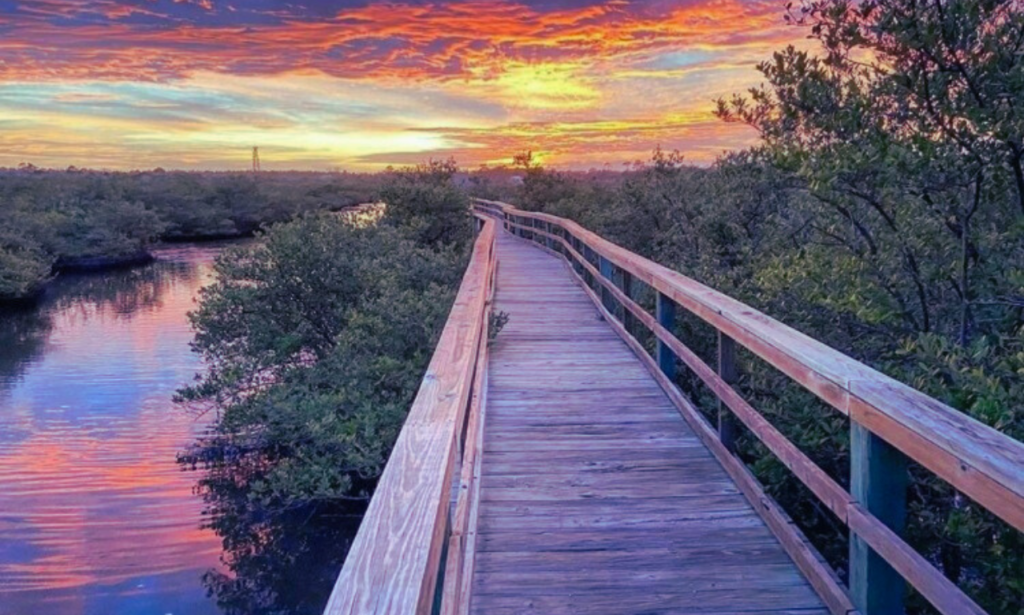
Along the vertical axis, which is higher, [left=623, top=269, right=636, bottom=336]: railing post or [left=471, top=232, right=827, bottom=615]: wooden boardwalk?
[left=623, top=269, right=636, bottom=336]: railing post

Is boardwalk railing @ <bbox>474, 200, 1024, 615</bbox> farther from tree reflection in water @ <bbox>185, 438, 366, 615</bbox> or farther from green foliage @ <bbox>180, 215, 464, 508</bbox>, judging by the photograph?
tree reflection in water @ <bbox>185, 438, 366, 615</bbox>

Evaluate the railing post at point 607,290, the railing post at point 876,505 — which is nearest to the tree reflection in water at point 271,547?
the railing post at point 607,290

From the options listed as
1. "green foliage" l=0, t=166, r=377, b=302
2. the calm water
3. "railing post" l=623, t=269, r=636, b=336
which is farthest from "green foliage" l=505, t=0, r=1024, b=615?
"green foliage" l=0, t=166, r=377, b=302

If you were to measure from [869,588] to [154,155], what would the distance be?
138 feet

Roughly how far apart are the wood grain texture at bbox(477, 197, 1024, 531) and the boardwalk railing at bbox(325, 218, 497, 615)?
1.09m

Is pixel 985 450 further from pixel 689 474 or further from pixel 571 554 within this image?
pixel 689 474

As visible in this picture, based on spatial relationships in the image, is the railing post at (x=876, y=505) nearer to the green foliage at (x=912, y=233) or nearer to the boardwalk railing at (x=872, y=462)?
the boardwalk railing at (x=872, y=462)

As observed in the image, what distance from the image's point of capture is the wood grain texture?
1.50 m

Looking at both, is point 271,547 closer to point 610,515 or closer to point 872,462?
point 610,515

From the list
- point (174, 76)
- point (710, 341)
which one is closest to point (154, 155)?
point (174, 76)

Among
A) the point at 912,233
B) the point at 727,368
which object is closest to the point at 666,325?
the point at 727,368

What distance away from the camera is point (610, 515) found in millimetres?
3209

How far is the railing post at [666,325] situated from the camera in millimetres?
4945

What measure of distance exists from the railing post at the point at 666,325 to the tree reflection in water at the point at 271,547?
15.2 ft
